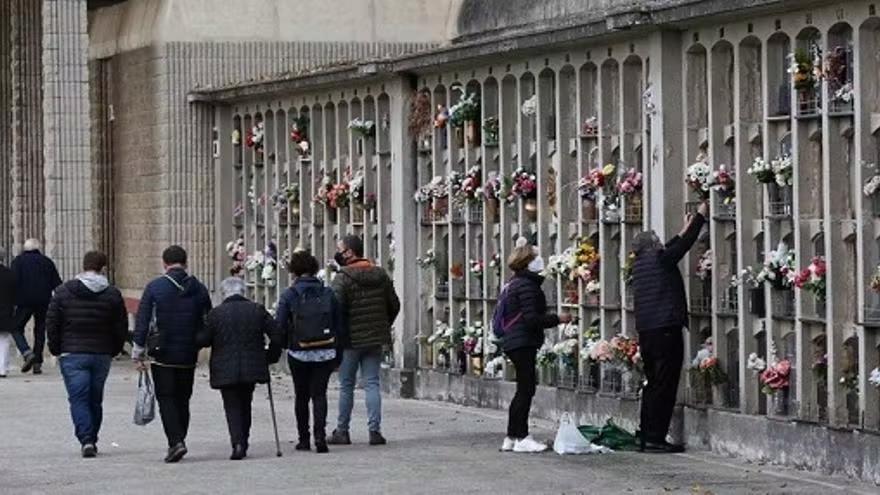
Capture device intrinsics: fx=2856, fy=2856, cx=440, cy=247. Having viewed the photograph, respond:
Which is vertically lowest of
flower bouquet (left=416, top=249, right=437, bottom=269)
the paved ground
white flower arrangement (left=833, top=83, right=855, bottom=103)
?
the paved ground

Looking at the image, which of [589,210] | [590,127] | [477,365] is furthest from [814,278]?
[477,365]

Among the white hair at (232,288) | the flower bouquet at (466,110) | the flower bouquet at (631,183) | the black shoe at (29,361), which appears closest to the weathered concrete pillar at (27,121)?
the black shoe at (29,361)

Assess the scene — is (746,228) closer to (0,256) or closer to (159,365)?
(159,365)

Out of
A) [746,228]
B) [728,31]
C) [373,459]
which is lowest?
[373,459]

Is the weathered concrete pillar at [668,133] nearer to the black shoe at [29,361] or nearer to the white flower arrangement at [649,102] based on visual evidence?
the white flower arrangement at [649,102]

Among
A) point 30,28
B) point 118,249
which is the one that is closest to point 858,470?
point 118,249

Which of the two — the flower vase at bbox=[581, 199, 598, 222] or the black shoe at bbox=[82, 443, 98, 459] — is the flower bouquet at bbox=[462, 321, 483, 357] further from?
the black shoe at bbox=[82, 443, 98, 459]

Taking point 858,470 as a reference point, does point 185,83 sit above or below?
above

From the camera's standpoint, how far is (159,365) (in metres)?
21.8

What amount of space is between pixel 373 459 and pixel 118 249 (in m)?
15.8

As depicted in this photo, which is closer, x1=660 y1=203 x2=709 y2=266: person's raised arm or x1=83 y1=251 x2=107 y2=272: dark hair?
x1=660 y1=203 x2=709 y2=266: person's raised arm

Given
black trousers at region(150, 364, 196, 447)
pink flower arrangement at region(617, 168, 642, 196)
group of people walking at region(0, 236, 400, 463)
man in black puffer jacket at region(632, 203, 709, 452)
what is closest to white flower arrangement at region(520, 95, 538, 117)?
pink flower arrangement at region(617, 168, 642, 196)

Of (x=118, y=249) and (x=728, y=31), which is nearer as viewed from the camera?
(x=728, y=31)

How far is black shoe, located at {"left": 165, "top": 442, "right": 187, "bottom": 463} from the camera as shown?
70.1ft
